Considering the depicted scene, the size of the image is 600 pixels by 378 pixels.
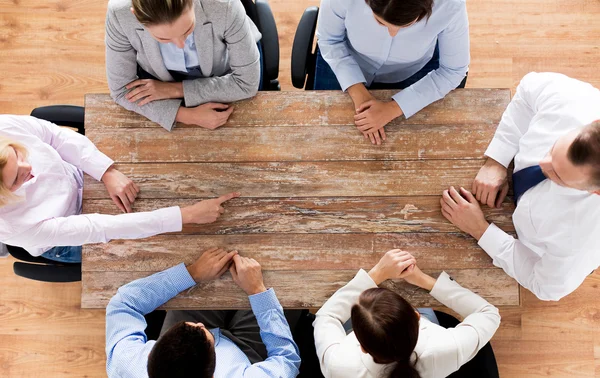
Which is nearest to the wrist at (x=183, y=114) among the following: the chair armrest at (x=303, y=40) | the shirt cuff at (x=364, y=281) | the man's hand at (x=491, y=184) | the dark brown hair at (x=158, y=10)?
the dark brown hair at (x=158, y=10)

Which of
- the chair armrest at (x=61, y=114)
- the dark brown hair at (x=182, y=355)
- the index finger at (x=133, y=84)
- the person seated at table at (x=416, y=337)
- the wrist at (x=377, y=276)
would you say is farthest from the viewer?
the chair armrest at (x=61, y=114)

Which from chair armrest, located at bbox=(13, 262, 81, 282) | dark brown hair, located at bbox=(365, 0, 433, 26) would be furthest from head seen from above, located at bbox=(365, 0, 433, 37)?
chair armrest, located at bbox=(13, 262, 81, 282)

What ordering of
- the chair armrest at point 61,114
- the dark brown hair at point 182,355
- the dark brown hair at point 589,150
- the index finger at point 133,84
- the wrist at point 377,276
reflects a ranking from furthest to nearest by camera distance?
the chair armrest at point 61,114, the index finger at point 133,84, the wrist at point 377,276, the dark brown hair at point 182,355, the dark brown hair at point 589,150

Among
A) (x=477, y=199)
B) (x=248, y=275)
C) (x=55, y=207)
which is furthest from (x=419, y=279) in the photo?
(x=55, y=207)

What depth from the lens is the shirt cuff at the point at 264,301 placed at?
185 cm

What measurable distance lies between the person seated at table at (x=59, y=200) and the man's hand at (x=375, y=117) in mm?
545

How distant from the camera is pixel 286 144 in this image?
1.98 meters

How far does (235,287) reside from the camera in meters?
1.91

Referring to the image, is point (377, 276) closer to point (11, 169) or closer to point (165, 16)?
point (165, 16)

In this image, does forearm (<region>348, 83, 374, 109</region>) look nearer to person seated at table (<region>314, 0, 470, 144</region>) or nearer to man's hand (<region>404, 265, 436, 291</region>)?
person seated at table (<region>314, 0, 470, 144</region>)

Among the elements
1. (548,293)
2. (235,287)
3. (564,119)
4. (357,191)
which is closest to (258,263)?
(235,287)

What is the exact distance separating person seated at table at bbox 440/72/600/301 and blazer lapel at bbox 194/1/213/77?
1.01 metres

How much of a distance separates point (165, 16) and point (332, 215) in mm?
881

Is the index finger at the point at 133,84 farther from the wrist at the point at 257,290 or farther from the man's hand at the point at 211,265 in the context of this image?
the wrist at the point at 257,290
